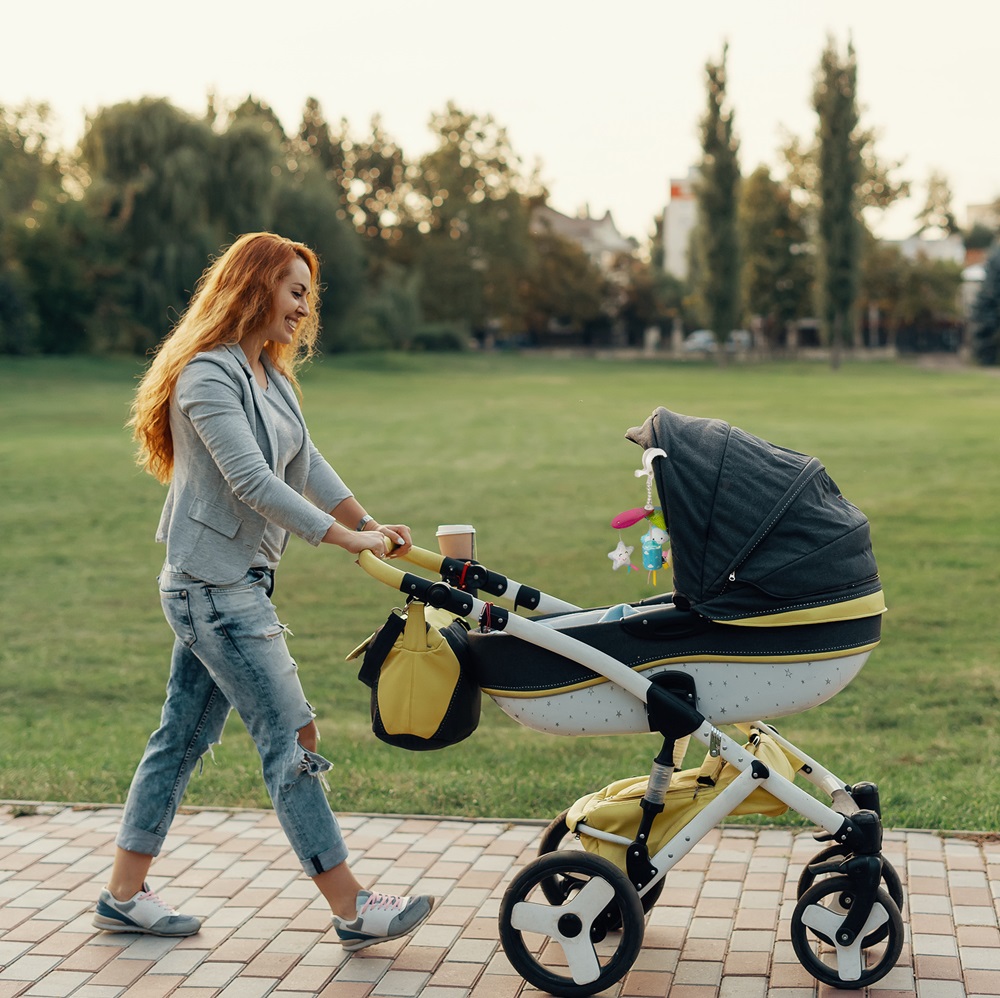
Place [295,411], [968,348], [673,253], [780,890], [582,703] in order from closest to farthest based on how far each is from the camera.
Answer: [582,703] < [295,411] < [780,890] < [968,348] < [673,253]

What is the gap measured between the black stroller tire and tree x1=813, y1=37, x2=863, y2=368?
52286mm

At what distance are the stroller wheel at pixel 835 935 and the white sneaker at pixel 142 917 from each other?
1.74 m

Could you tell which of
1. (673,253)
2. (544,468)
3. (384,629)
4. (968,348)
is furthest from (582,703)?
(673,253)

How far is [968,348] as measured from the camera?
59.1 m

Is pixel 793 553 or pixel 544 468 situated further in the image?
pixel 544 468

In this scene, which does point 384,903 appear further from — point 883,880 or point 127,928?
point 883,880

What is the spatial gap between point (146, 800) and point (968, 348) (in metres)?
59.8

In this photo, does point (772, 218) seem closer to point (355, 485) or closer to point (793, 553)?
point (355, 485)

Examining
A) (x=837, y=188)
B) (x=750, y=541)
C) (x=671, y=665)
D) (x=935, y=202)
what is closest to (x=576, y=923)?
(x=671, y=665)

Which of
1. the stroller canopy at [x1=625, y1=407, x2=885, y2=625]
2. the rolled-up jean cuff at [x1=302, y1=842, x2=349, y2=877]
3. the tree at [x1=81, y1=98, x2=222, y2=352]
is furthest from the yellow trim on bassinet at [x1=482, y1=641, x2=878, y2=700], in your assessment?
the tree at [x1=81, y1=98, x2=222, y2=352]

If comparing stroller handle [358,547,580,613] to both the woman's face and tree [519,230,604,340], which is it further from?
tree [519,230,604,340]

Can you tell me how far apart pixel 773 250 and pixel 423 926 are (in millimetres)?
65899

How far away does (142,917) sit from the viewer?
3.89 metres

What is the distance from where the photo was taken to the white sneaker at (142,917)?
3.90 metres
